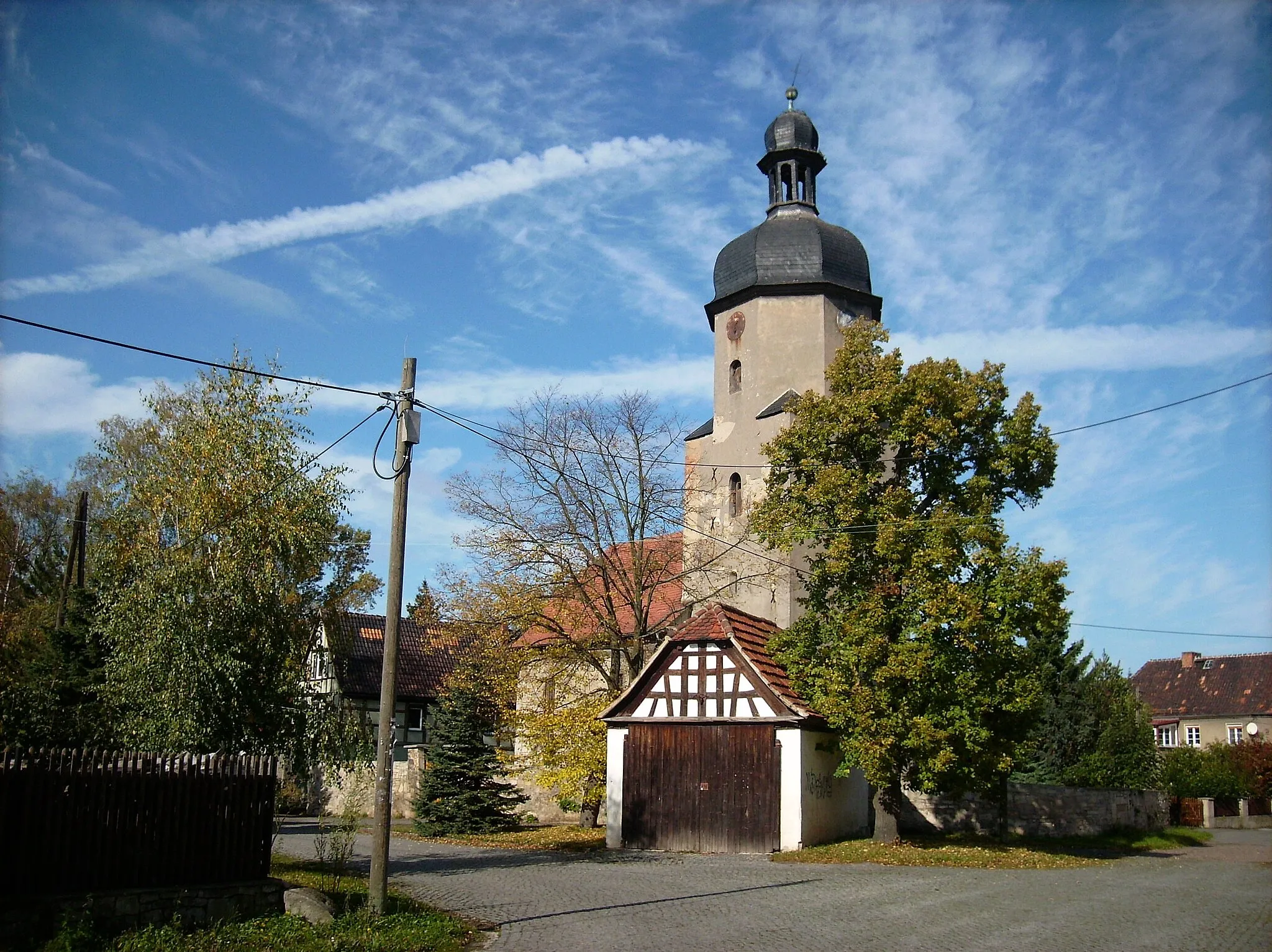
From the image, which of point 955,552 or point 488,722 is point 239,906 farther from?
point 488,722

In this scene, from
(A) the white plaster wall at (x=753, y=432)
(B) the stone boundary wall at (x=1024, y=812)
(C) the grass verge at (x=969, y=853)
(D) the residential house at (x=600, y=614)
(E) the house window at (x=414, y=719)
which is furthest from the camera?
(E) the house window at (x=414, y=719)

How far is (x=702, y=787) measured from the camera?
23.3 metres

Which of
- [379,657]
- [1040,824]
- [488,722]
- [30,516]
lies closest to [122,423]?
[30,516]

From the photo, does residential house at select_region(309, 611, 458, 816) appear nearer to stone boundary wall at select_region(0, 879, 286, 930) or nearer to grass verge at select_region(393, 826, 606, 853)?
grass verge at select_region(393, 826, 606, 853)

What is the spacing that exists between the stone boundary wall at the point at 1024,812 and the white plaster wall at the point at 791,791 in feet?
25.6

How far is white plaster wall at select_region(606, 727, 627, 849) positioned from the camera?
23766 mm

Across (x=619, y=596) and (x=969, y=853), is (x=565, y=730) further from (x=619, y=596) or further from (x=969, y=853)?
(x=969, y=853)

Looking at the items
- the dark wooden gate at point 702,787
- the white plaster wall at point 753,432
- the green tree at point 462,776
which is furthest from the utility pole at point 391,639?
the white plaster wall at point 753,432

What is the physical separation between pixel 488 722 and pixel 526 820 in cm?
564

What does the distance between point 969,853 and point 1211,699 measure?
145 feet

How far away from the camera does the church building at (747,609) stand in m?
23.0

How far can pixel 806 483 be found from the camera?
23.7 m

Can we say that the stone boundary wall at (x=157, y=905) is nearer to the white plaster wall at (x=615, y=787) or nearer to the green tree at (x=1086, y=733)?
the white plaster wall at (x=615, y=787)

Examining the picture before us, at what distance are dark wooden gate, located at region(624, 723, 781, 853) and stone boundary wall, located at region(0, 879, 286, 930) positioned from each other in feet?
38.4
